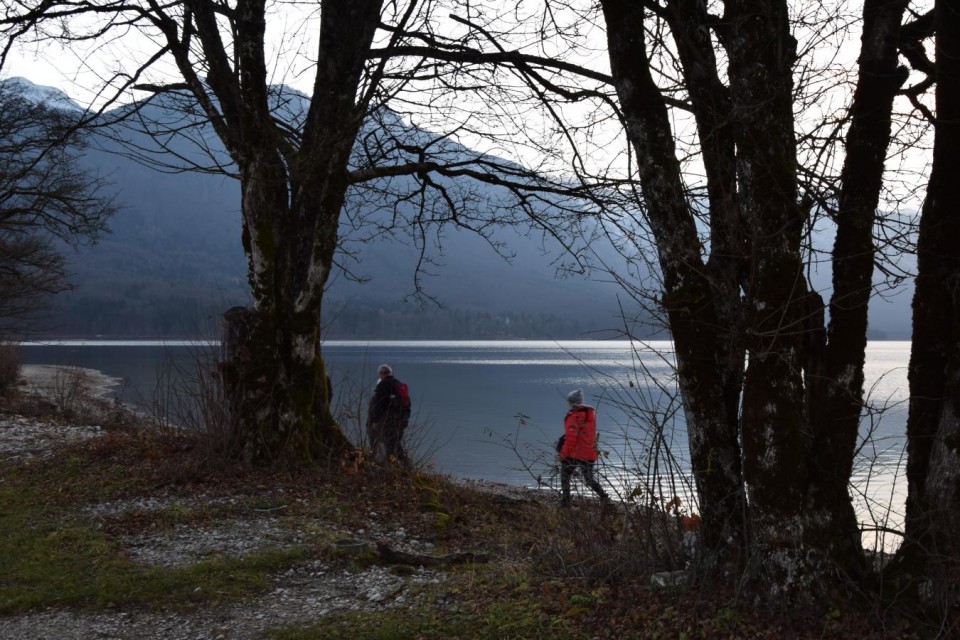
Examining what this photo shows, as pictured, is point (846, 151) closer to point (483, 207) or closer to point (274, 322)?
point (274, 322)

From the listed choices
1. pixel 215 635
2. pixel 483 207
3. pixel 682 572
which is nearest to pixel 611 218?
pixel 483 207

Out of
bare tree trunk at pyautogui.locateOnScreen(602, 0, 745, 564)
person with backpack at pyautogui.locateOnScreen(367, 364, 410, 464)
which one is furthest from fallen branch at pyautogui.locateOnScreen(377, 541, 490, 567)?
person with backpack at pyautogui.locateOnScreen(367, 364, 410, 464)

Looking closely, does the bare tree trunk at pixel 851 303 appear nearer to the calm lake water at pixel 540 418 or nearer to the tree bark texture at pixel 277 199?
the calm lake water at pixel 540 418

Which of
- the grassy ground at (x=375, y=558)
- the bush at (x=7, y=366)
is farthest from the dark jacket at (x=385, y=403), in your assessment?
the bush at (x=7, y=366)

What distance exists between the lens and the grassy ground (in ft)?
16.5

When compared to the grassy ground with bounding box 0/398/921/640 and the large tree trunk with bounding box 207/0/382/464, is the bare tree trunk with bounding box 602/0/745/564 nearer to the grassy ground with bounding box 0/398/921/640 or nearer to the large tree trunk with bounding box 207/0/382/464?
the grassy ground with bounding box 0/398/921/640

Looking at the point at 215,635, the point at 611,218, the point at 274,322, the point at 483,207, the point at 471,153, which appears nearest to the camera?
the point at 215,635

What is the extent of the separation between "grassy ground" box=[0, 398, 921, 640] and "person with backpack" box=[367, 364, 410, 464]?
1.29m

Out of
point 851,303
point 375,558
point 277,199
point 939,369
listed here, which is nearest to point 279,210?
point 277,199

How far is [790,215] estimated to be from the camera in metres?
5.09

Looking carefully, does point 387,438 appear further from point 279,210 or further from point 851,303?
point 851,303

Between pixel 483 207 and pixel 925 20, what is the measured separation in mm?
7785

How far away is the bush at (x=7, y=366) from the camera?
87.1 ft

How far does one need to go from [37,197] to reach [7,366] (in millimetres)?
10200
